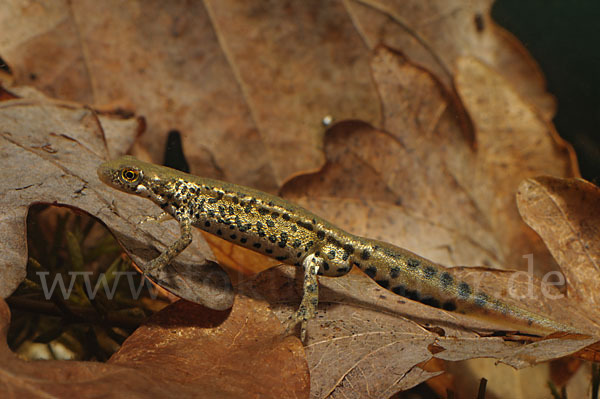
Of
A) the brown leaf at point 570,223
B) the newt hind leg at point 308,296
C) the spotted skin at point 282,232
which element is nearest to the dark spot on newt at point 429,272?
the spotted skin at point 282,232

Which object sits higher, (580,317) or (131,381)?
(131,381)

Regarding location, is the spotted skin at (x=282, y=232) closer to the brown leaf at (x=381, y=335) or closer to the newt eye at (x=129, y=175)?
the newt eye at (x=129, y=175)

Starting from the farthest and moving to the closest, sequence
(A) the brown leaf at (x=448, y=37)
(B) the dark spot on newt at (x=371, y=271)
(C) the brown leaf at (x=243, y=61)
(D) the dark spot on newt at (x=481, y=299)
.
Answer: (A) the brown leaf at (x=448, y=37) → (C) the brown leaf at (x=243, y=61) → (B) the dark spot on newt at (x=371, y=271) → (D) the dark spot on newt at (x=481, y=299)

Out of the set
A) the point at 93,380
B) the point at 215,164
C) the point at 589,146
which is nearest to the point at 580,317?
the point at 589,146

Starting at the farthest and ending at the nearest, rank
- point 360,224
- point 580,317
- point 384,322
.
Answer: point 360,224 → point 580,317 → point 384,322

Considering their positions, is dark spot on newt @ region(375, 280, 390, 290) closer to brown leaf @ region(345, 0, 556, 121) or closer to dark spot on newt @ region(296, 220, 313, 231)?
dark spot on newt @ region(296, 220, 313, 231)

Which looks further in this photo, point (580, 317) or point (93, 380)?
point (580, 317)

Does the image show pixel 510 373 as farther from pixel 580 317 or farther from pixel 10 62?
pixel 10 62
